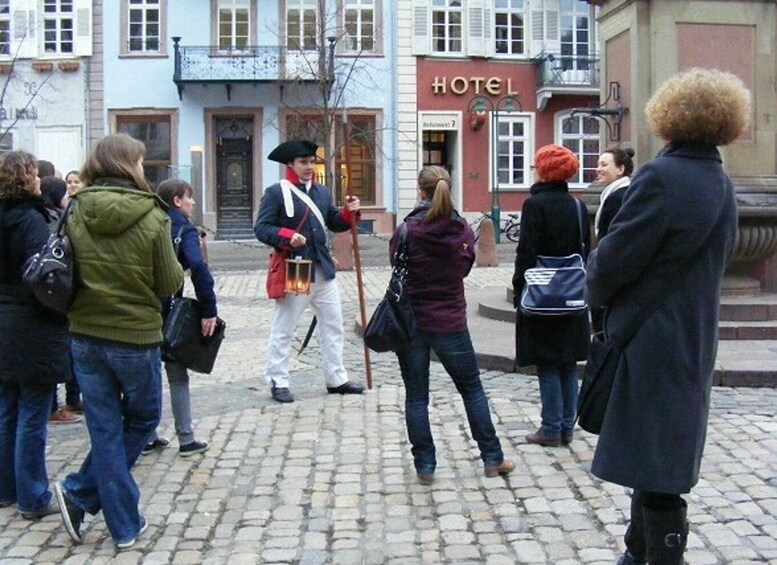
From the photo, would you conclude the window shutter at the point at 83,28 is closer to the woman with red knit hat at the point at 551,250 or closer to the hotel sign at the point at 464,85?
the hotel sign at the point at 464,85

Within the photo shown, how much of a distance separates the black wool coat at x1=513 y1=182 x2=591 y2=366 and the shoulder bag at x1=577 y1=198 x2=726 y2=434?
7.26 feet

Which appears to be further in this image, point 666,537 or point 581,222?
point 581,222

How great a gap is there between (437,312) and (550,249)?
956 millimetres

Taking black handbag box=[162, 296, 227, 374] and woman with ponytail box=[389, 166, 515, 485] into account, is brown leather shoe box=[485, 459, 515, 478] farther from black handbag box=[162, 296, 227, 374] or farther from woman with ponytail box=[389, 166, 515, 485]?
black handbag box=[162, 296, 227, 374]

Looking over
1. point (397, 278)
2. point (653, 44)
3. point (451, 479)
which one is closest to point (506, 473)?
point (451, 479)

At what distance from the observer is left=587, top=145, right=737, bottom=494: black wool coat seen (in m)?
3.60

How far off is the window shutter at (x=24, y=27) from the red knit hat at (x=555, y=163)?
97.0 feet

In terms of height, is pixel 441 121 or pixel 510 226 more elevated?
pixel 441 121

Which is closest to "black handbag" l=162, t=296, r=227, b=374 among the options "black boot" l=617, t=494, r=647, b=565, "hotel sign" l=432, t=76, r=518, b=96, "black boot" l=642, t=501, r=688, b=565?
"black boot" l=617, t=494, r=647, b=565

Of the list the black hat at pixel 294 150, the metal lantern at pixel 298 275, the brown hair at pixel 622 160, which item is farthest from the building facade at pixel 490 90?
the brown hair at pixel 622 160

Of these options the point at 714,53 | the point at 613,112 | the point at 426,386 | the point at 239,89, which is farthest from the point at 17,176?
the point at 239,89

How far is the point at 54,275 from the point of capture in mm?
4508

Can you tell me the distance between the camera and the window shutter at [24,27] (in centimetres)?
3281

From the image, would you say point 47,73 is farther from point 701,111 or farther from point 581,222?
point 701,111
